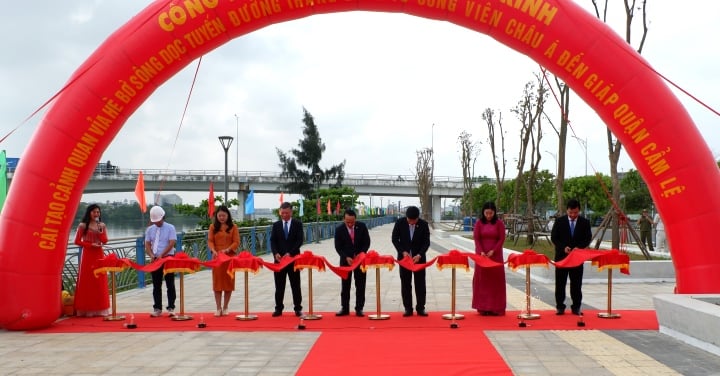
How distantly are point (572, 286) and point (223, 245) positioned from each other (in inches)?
183

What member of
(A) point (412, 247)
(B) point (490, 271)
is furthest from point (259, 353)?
(B) point (490, 271)

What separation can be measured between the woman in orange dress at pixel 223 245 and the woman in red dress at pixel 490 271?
128 inches

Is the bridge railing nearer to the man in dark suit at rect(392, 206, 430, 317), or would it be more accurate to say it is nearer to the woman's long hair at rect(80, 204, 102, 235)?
the woman's long hair at rect(80, 204, 102, 235)

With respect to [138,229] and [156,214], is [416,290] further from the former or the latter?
[138,229]

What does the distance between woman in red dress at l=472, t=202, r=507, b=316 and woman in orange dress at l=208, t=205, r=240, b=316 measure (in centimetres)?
326

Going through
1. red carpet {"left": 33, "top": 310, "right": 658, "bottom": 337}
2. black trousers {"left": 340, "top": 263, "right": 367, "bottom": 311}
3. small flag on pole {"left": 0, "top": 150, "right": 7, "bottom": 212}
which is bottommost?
red carpet {"left": 33, "top": 310, "right": 658, "bottom": 337}

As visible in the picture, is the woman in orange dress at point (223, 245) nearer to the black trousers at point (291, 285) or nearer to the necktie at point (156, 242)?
the black trousers at point (291, 285)

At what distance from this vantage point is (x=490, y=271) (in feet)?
25.9

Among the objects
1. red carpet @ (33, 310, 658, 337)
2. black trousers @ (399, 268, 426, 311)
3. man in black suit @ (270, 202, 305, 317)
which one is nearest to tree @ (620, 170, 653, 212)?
red carpet @ (33, 310, 658, 337)

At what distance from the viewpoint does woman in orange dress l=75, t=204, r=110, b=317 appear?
795 cm

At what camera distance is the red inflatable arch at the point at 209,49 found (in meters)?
6.98

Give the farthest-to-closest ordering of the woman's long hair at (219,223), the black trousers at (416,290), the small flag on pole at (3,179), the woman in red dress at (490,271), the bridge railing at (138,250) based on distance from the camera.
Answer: the bridge railing at (138,250) < the small flag on pole at (3,179) < the woman's long hair at (219,223) < the black trousers at (416,290) < the woman in red dress at (490,271)

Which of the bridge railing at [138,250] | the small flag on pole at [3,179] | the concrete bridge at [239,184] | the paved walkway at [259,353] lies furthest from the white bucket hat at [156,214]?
the concrete bridge at [239,184]

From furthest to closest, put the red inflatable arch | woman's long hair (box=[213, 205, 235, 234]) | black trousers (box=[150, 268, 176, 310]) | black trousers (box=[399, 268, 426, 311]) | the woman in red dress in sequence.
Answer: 1. woman's long hair (box=[213, 205, 235, 234])
2. black trousers (box=[150, 268, 176, 310])
3. black trousers (box=[399, 268, 426, 311])
4. the woman in red dress
5. the red inflatable arch
